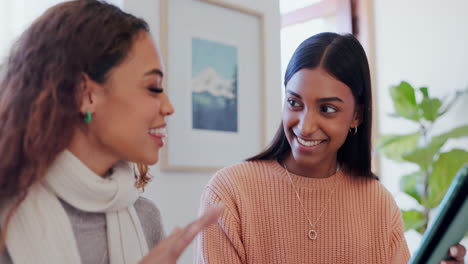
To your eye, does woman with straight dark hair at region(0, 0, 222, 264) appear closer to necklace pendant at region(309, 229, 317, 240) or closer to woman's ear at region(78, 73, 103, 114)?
woman's ear at region(78, 73, 103, 114)

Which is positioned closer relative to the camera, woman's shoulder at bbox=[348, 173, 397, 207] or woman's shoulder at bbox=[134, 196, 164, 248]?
woman's shoulder at bbox=[134, 196, 164, 248]

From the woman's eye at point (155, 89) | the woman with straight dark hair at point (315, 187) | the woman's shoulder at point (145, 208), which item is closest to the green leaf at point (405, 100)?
the woman with straight dark hair at point (315, 187)

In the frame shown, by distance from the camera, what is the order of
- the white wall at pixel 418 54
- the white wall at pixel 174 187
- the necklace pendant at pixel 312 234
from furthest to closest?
1. the white wall at pixel 418 54
2. the white wall at pixel 174 187
3. the necklace pendant at pixel 312 234

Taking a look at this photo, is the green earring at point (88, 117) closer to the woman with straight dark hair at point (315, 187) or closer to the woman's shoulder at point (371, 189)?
the woman with straight dark hair at point (315, 187)

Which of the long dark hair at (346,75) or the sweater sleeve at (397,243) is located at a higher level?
the long dark hair at (346,75)

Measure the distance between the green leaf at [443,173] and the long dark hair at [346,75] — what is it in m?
1.36

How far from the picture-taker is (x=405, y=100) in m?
3.10

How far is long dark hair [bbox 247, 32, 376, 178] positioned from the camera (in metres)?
1.58

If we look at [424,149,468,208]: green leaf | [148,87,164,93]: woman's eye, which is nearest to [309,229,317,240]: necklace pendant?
[148,87,164,93]: woman's eye

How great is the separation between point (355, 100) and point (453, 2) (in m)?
2.05

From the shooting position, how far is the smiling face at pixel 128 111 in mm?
1108

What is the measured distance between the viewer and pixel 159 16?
2180mm

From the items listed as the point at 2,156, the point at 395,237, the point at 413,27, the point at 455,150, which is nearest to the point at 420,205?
the point at 455,150

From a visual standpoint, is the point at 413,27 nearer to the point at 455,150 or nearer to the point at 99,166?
the point at 455,150
